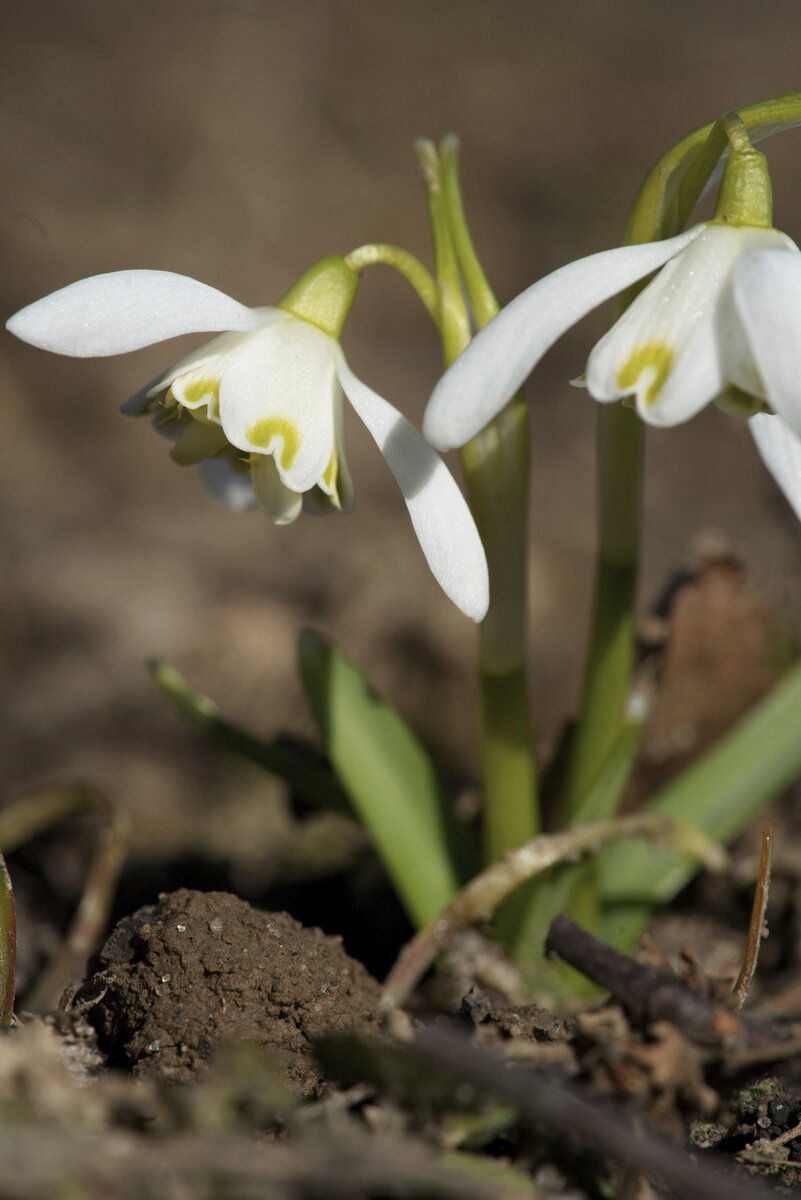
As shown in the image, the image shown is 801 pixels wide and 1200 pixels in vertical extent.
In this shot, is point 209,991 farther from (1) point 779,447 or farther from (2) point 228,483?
(1) point 779,447

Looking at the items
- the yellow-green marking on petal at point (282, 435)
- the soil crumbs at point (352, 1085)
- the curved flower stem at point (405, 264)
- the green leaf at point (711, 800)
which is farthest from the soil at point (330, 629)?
the curved flower stem at point (405, 264)

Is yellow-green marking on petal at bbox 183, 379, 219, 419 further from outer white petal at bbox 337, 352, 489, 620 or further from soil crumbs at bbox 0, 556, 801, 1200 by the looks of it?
soil crumbs at bbox 0, 556, 801, 1200

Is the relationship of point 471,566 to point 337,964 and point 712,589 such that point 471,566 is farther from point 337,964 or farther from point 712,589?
point 712,589

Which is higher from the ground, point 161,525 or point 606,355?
point 161,525

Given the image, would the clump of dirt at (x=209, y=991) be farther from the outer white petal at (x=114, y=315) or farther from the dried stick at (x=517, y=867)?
the outer white petal at (x=114, y=315)

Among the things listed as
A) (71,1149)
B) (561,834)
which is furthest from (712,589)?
(71,1149)
